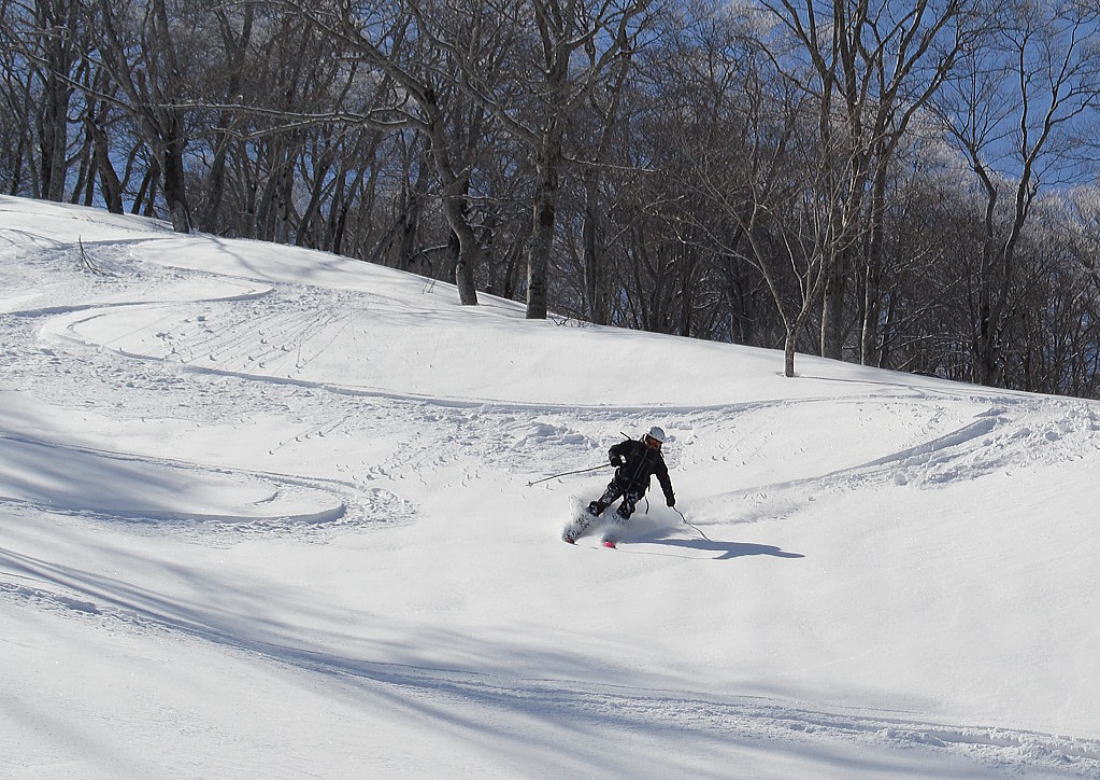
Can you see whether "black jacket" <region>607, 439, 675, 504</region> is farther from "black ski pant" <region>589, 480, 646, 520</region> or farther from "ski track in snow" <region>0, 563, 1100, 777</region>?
"ski track in snow" <region>0, 563, 1100, 777</region>

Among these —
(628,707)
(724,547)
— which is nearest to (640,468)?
(724,547)

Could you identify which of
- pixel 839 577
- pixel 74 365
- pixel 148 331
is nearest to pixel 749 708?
pixel 839 577

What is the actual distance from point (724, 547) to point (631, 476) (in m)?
1.00

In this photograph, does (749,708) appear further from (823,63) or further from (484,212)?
(484,212)

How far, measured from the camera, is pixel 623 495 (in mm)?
8227

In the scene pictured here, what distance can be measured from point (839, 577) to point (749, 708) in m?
2.41

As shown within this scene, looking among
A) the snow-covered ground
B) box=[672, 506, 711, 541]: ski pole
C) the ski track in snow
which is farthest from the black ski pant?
the ski track in snow

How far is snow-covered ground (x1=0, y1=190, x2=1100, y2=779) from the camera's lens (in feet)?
13.2

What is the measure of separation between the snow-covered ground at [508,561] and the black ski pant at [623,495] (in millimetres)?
303

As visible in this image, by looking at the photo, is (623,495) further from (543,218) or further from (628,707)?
(543,218)

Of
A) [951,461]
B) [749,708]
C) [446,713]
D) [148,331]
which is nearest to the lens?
[446,713]

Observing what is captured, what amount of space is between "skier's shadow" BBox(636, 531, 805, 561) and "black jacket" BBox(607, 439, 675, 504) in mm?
375

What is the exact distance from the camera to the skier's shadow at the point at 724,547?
756cm

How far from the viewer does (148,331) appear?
534 inches
